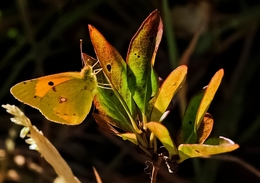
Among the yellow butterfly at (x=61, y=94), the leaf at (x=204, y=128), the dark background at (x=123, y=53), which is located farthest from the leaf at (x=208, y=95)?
the dark background at (x=123, y=53)

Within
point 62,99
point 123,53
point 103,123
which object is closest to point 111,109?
point 103,123

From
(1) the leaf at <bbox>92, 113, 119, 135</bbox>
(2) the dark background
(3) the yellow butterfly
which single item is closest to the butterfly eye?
(3) the yellow butterfly

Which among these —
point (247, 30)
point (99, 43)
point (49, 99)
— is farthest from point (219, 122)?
point (99, 43)

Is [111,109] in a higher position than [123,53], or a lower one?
higher

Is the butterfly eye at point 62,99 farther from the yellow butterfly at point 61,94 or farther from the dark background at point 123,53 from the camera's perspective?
the dark background at point 123,53

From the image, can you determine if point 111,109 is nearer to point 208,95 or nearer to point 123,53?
point 208,95

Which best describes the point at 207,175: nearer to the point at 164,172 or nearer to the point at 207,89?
the point at 164,172
